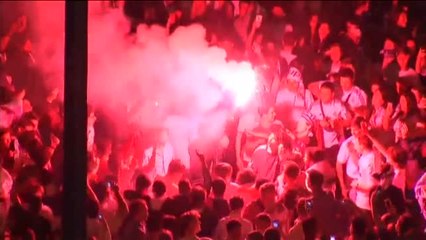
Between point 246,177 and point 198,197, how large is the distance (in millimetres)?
137

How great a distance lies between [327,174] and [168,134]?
439mm

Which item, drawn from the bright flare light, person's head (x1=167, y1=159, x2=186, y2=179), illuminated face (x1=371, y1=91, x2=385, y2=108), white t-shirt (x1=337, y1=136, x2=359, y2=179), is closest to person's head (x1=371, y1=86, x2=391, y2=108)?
illuminated face (x1=371, y1=91, x2=385, y2=108)

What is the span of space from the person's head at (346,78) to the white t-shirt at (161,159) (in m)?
0.49

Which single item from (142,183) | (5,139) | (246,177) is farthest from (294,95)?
(5,139)

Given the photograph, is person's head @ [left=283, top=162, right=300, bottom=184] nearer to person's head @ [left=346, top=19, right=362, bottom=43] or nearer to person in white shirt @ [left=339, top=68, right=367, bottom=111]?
person in white shirt @ [left=339, top=68, right=367, bottom=111]

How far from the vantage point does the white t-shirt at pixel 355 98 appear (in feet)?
6.18

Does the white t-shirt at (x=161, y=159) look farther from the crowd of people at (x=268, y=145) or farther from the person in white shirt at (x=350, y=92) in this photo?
the person in white shirt at (x=350, y=92)

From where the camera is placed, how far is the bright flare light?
6.03ft

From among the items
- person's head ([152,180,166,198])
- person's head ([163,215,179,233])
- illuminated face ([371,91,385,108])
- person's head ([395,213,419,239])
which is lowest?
person's head ([395,213,419,239])

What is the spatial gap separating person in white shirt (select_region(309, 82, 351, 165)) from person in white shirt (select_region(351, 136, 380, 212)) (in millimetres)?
69

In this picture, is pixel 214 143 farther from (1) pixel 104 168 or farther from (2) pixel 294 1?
(2) pixel 294 1

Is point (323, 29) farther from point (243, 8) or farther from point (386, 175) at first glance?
point (386, 175)

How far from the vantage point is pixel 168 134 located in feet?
6.01

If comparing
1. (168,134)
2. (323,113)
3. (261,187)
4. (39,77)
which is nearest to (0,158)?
(39,77)
